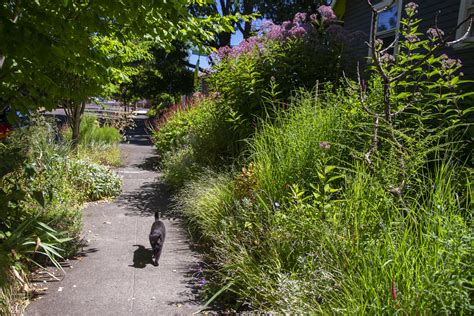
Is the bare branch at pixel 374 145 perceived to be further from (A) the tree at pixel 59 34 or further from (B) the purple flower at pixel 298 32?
(B) the purple flower at pixel 298 32

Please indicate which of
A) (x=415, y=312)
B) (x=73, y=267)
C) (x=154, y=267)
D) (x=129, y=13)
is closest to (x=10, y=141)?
(x=73, y=267)

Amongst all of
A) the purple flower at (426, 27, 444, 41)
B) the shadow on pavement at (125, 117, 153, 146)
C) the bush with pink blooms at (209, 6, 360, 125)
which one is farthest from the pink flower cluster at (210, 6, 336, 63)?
the shadow on pavement at (125, 117, 153, 146)

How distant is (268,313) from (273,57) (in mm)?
4794

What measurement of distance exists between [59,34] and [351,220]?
2615mm

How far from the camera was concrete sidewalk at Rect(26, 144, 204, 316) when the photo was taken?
3.16 m

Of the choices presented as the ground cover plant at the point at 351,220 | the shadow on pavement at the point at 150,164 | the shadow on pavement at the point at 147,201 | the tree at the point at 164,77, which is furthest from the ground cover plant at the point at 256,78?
the tree at the point at 164,77

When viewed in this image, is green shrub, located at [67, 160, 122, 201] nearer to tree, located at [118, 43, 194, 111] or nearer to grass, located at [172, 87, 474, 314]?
grass, located at [172, 87, 474, 314]

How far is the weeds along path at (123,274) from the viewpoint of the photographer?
10.4 feet

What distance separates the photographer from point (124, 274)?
149 inches

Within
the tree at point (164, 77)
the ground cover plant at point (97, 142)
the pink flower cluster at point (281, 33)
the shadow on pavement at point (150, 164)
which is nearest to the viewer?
the pink flower cluster at point (281, 33)

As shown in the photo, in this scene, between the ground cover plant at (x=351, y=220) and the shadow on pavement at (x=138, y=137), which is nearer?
the ground cover plant at (x=351, y=220)

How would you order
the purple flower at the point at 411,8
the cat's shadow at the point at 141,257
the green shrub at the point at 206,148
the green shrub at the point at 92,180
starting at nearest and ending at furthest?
the purple flower at the point at 411,8
the cat's shadow at the point at 141,257
the green shrub at the point at 92,180
the green shrub at the point at 206,148

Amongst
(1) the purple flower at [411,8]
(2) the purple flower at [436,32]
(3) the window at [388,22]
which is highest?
(3) the window at [388,22]

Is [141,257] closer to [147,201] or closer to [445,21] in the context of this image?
[147,201]
